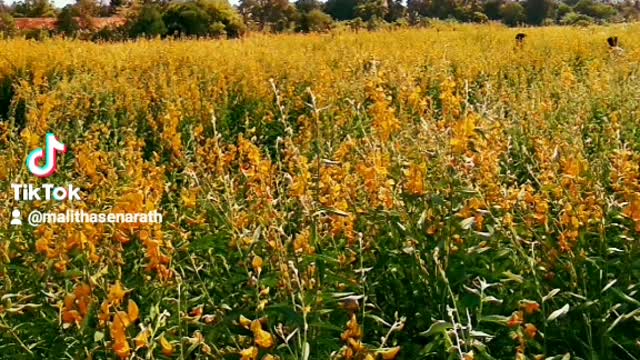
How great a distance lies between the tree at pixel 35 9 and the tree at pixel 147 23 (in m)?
12.4

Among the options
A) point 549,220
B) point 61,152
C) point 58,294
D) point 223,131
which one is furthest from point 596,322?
point 223,131

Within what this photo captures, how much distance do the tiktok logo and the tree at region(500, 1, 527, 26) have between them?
36.2 metres

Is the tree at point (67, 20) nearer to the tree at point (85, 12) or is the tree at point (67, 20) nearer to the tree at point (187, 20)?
the tree at point (85, 12)

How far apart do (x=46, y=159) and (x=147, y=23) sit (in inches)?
649

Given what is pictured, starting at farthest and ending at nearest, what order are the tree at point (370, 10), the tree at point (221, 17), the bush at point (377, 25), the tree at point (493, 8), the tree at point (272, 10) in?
the tree at point (493, 8)
the tree at point (370, 10)
the tree at point (272, 10)
the tree at point (221, 17)
the bush at point (377, 25)

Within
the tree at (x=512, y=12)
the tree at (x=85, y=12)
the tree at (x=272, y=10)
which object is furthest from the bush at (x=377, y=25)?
the tree at (x=512, y=12)

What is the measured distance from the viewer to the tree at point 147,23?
60.3ft

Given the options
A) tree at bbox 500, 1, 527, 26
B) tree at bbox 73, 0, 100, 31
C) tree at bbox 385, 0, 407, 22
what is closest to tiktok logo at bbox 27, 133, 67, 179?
tree at bbox 73, 0, 100, 31

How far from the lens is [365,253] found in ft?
6.95

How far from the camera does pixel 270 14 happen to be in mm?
A: 29969

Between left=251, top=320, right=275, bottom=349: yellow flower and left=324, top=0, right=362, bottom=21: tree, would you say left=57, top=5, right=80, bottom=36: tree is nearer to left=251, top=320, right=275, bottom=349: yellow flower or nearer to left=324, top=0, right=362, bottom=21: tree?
left=324, top=0, right=362, bottom=21: tree

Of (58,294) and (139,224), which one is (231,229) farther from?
(58,294)

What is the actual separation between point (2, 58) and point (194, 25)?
1278 centimetres

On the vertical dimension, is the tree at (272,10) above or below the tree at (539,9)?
below
